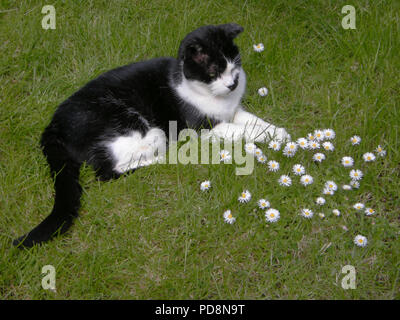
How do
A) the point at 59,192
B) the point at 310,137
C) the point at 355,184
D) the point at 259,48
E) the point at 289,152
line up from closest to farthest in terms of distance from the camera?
the point at 59,192 < the point at 355,184 < the point at 289,152 < the point at 310,137 < the point at 259,48

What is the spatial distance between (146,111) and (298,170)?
1.02 m

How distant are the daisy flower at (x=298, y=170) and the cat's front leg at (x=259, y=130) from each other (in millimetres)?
207

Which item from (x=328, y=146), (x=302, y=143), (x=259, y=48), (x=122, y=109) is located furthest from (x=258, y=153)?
(x=259, y=48)

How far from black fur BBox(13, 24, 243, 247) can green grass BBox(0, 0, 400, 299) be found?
6.2 inches

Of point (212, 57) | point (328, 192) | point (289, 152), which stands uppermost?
point (212, 57)

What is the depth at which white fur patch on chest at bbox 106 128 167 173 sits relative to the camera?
2271 mm

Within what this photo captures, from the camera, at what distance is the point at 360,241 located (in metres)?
1.86

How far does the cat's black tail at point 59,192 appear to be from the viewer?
6.12ft

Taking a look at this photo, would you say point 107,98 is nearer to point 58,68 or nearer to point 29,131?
point 29,131

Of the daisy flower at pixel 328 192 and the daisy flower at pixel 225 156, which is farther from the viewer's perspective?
the daisy flower at pixel 225 156

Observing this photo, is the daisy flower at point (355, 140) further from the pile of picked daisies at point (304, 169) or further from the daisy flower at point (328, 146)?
the daisy flower at point (328, 146)

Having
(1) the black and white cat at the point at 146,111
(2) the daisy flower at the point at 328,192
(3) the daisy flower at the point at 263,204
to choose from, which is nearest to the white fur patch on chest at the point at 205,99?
(1) the black and white cat at the point at 146,111

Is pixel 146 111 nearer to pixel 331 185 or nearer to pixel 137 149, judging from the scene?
pixel 137 149

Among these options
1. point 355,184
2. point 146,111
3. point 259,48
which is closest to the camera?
point 355,184
